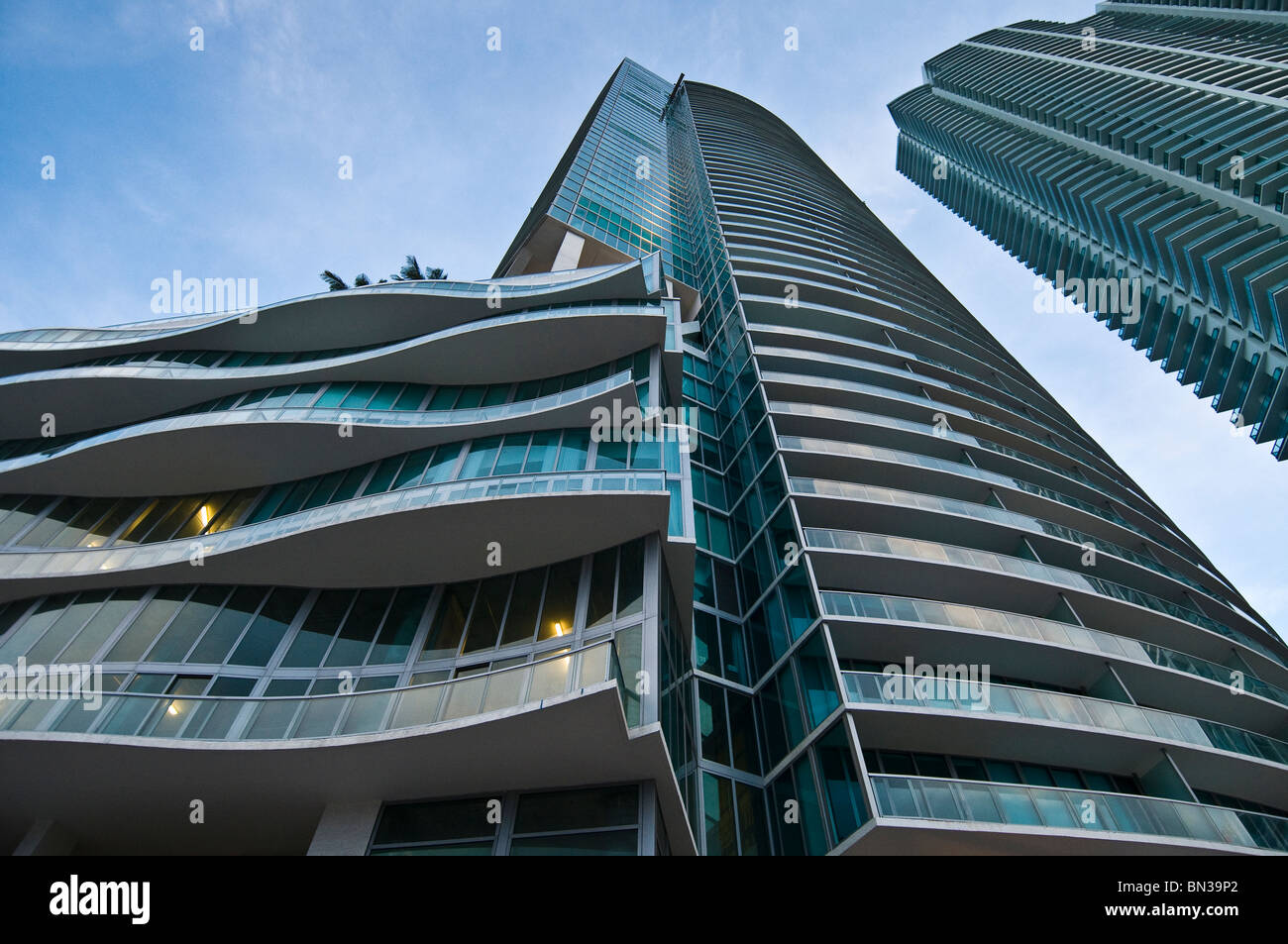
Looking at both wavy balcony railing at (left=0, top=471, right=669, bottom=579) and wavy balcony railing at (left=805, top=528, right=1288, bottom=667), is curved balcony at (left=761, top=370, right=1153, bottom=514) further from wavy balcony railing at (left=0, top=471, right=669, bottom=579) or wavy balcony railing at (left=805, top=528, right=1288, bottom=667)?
wavy balcony railing at (left=0, top=471, right=669, bottom=579)

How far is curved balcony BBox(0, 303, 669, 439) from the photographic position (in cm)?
2008

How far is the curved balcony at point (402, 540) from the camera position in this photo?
13844 millimetres

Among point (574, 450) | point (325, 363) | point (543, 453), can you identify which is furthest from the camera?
point (325, 363)

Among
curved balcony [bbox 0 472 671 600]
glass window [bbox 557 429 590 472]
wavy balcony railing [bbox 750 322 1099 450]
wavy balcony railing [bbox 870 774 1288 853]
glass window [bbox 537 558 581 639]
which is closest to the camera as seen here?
wavy balcony railing [bbox 870 774 1288 853]

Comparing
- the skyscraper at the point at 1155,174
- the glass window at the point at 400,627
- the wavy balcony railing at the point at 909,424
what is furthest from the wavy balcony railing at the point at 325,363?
the skyscraper at the point at 1155,174

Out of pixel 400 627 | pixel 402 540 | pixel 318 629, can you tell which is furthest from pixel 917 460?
pixel 318 629

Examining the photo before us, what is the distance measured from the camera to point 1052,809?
12812mm

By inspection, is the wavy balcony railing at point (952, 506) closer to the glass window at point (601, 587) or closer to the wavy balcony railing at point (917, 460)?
the wavy balcony railing at point (917, 460)

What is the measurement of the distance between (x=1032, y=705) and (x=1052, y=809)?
2862 mm

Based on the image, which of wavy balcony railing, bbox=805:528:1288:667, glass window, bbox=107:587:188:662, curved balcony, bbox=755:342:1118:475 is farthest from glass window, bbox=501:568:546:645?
curved balcony, bbox=755:342:1118:475

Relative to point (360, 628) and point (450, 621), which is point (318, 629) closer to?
point (360, 628)

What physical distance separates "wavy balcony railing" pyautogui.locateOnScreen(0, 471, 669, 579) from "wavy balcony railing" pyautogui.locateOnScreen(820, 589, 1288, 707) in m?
6.51

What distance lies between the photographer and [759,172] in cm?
5875
